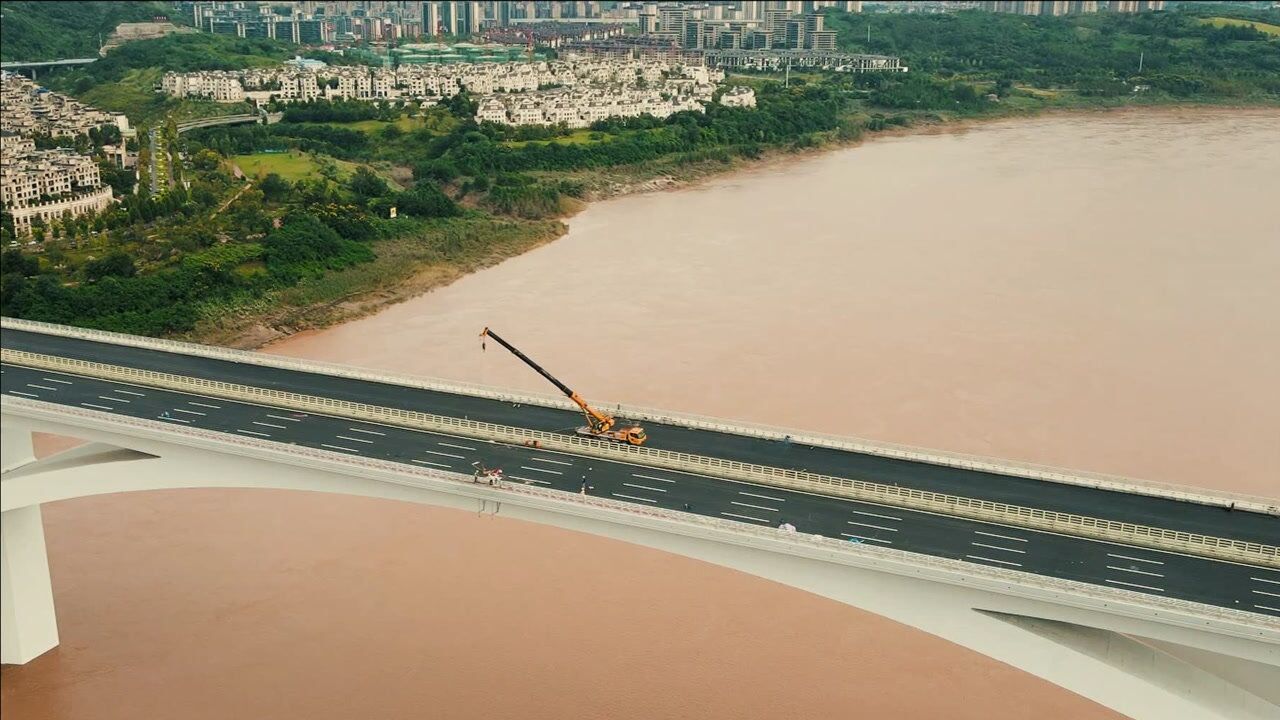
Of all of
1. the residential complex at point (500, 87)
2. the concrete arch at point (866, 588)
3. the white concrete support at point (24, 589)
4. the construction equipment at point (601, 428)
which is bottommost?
the white concrete support at point (24, 589)

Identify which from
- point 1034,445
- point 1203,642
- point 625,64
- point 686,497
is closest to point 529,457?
point 686,497

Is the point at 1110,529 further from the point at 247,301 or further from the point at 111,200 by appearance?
the point at 111,200

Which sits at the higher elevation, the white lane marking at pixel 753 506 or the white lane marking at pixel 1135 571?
the white lane marking at pixel 753 506

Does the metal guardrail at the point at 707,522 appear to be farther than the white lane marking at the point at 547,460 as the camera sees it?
No

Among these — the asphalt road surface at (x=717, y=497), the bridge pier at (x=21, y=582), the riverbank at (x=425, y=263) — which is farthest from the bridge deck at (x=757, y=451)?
the riverbank at (x=425, y=263)

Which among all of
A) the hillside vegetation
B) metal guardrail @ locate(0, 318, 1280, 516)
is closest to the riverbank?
metal guardrail @ locate(0, 318, 1280, 516)

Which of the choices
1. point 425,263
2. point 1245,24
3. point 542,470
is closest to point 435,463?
point 542,470

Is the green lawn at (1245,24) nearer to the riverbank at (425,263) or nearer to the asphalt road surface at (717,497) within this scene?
the riverbank at (425,263)
